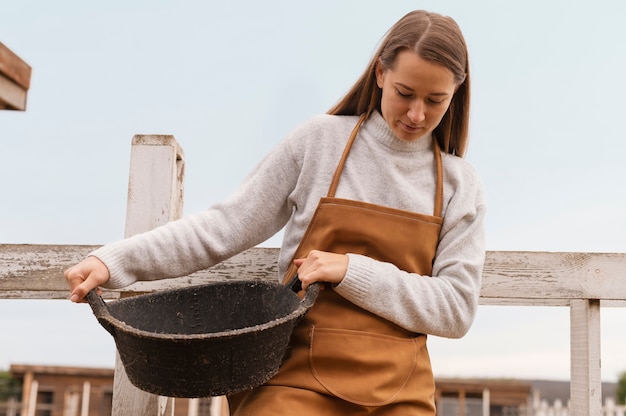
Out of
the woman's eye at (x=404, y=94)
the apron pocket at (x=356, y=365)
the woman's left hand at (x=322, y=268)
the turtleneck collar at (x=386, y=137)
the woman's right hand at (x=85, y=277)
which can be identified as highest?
the woman's eye at (x=404, y=94)

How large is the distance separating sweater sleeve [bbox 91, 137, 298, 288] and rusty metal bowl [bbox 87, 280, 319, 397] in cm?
7

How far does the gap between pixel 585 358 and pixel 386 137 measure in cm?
91

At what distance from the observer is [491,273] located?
7.61 ft

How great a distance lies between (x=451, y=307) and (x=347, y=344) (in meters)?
0.30

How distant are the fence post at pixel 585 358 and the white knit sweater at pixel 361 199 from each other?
1.58 feet

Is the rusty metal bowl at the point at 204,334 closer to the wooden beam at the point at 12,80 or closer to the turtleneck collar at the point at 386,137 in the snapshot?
the turtleneck collar at the point at 386,137

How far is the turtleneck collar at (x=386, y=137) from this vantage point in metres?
2.10

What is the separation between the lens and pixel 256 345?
1609 mm

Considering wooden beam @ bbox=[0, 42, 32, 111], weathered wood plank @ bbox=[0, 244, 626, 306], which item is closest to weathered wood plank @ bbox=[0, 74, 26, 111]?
wooden beam @ bbox=[0, 42, 32, 111]

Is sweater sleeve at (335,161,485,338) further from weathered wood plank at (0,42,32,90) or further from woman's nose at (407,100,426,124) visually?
weathered wood plank at (0,42,32,90)

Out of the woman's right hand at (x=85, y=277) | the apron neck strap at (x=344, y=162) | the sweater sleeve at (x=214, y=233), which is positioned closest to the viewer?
the woman's right hand at (x=85, y=277)

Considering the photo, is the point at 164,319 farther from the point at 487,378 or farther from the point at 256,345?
the point at 487,378

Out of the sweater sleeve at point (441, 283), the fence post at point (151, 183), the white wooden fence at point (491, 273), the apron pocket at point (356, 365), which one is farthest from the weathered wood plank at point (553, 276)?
the fence post at point (151, 183)

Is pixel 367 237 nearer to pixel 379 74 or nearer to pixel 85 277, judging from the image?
pixel 379 74
